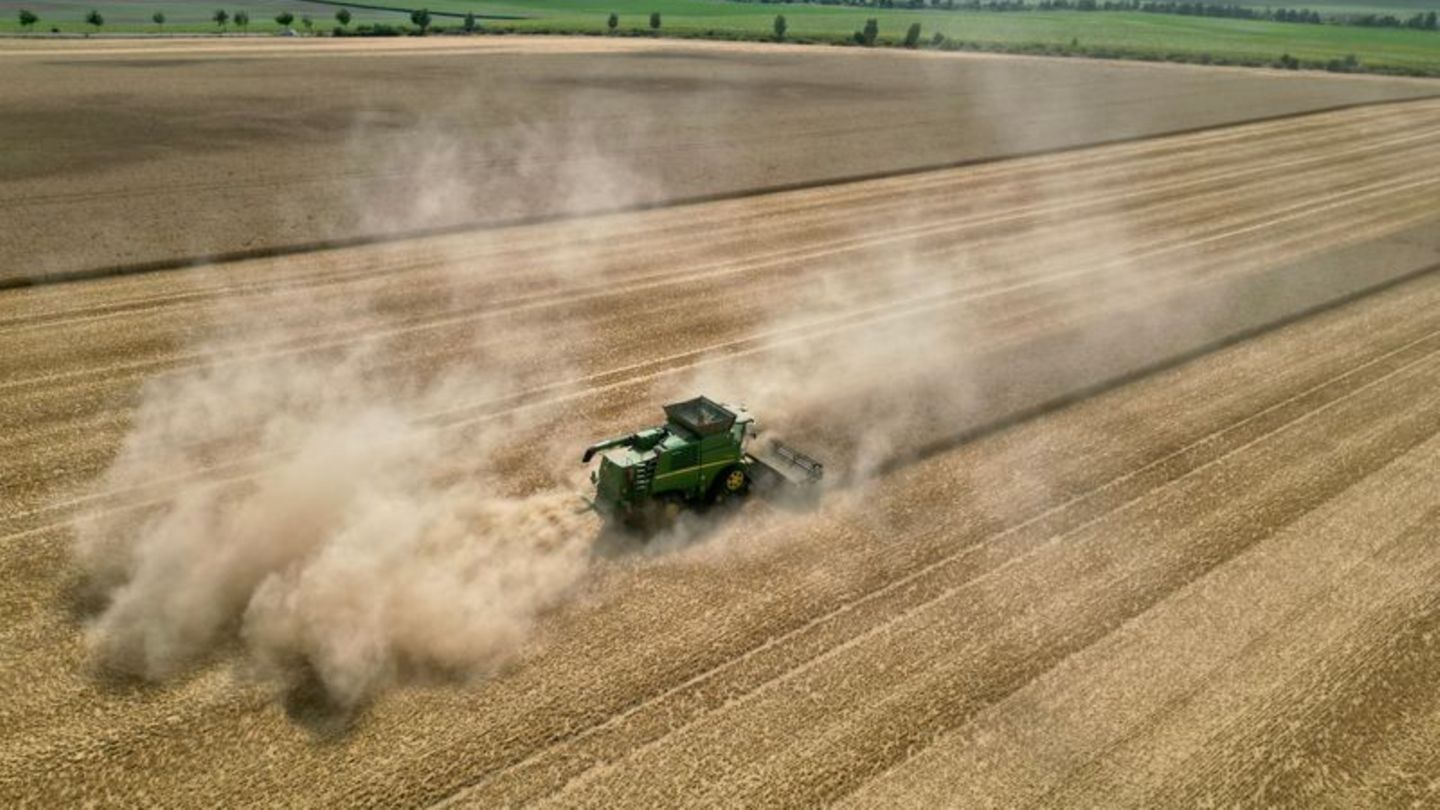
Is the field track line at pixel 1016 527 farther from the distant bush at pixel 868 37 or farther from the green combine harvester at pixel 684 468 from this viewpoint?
the distant bush at pixel 868 37

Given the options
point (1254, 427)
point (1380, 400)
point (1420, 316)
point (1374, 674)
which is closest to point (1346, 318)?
point (1420, 316)

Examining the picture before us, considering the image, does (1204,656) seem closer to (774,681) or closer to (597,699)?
(774,681)

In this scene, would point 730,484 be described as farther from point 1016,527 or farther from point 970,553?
point 1016,527

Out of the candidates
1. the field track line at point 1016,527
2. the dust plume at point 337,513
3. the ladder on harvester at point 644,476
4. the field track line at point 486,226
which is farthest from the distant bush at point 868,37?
the ladder on harvester at point 644,476

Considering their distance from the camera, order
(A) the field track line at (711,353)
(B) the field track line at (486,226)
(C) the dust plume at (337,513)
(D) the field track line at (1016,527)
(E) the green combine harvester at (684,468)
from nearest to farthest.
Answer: (D) the field track line at (1016,527) < (C) the dust plume at (337,513) < (E) the green combine harvester at (684,468) < (A) the field track line at (711,353) < (B) the field track line at (486,226)

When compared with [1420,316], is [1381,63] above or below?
above

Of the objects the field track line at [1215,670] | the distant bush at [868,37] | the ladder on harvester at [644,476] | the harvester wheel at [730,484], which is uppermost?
the distant bush at [868,37]
